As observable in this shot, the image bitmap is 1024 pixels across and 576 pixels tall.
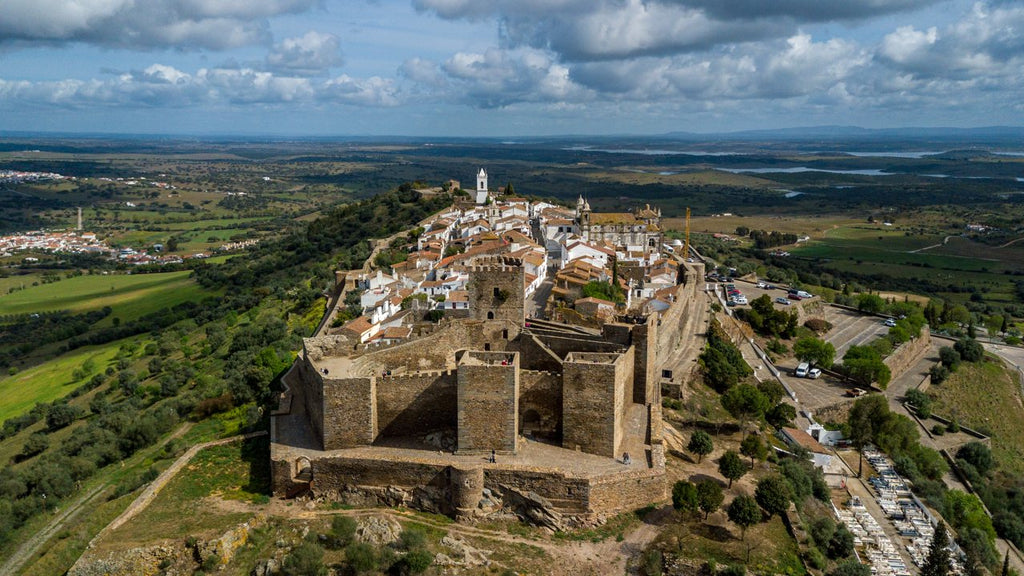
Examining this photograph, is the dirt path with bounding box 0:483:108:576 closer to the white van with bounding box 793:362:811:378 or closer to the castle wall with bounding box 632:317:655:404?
the castle wall with bounding box 632:317:655:404

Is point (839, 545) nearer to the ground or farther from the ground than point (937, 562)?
farther from the ground

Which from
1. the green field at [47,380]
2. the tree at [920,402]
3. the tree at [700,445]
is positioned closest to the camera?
the tree at [700,445]

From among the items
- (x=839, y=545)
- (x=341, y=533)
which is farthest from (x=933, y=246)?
(x=341, y=533)

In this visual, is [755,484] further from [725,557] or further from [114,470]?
[114,470]

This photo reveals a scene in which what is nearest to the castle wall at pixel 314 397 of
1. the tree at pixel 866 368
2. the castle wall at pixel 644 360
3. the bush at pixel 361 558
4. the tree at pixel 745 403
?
the bush at pixel 361 558

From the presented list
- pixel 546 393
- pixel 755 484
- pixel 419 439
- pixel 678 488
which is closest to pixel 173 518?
pixel 419 439

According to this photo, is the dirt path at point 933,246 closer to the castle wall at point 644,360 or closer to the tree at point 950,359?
the tree at point 950,359

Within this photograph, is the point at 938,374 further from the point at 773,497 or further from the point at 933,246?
the point at 933,246
